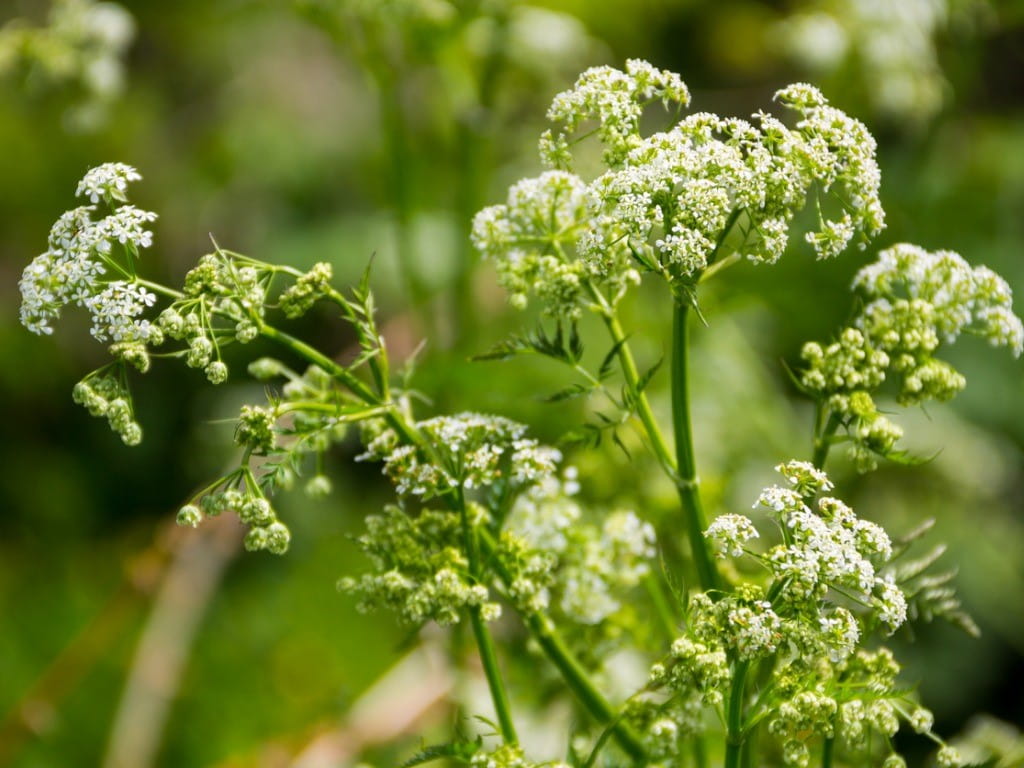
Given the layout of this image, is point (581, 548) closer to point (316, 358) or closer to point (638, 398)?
point (638, 398)

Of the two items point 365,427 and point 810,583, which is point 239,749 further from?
point 810,583

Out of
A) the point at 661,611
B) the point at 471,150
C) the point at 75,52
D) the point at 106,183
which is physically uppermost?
the point at 75,52

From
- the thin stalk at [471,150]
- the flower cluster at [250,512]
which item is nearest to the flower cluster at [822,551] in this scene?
the flower cluster at [250,512]

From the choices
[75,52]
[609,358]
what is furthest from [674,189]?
[75,52]

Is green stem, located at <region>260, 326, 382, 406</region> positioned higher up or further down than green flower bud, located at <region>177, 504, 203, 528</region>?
higher up

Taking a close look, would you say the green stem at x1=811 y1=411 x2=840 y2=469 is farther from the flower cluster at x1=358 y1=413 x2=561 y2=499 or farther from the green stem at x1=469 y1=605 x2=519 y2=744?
the green stem at x1=469 y1=605 x2=519 y2=744

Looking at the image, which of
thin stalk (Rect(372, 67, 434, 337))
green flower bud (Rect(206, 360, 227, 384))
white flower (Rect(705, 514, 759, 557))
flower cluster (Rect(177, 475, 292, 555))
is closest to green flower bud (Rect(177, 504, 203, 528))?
flower cluster (Rect(177, 475, 292, 555))

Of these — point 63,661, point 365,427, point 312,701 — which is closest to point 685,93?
point 365,427
